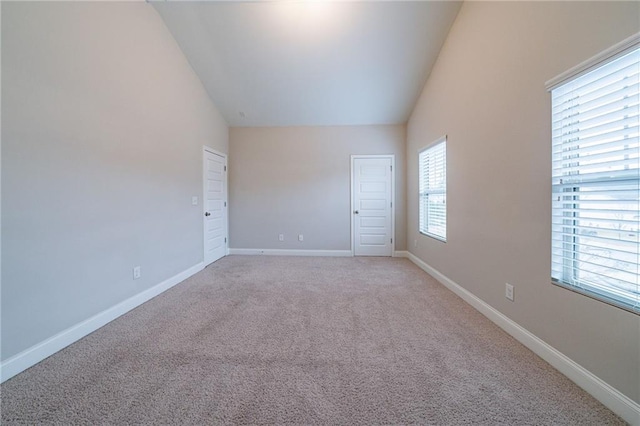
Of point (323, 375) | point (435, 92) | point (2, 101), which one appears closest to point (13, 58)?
point (2, 101)

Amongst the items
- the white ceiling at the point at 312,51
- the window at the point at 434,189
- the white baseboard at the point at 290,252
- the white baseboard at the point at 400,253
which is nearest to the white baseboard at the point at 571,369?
the window at the point at 434,189

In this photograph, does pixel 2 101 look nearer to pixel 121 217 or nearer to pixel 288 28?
pixel 121 217

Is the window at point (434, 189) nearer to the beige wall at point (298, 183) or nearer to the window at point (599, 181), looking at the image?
the beige wall at point (298, 183)

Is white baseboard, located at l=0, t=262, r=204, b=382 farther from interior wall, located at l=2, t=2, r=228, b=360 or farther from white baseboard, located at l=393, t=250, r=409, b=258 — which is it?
white baseboard, located at l=393, t=250, r=409, b=258

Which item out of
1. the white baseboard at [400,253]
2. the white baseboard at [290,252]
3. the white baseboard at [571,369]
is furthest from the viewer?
the white baseboard at [290,252]

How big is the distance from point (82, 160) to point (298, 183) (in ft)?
11.0

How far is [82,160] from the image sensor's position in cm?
205

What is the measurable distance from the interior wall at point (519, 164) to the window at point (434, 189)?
0.23 meters

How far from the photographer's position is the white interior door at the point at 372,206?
493 cm

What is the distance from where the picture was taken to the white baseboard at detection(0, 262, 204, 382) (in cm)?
156

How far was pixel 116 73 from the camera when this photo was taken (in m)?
2.36

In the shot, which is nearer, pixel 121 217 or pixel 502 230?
pixel 502 230

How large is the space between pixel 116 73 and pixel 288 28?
2010 millimetres

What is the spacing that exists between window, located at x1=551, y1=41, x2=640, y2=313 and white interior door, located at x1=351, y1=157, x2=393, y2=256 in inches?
129
